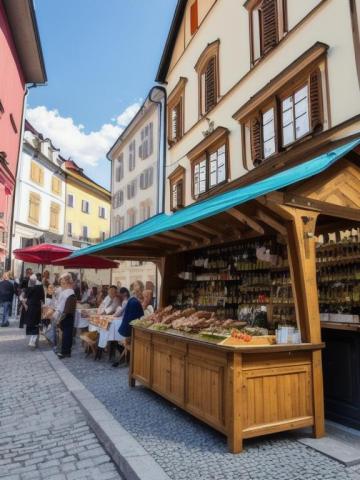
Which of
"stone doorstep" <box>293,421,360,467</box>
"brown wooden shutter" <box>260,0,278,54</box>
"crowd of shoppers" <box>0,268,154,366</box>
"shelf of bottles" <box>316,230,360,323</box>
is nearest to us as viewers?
"stone doorstep" <box>293,421,360,467</box>

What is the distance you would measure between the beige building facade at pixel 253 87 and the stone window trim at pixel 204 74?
0.09 ft

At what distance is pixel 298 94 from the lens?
862 centimetres

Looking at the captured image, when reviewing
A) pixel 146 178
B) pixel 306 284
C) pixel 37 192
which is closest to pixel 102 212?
pixel 37 192

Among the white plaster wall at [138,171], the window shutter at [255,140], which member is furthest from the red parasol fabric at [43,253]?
the white plaster wall at [138,171]

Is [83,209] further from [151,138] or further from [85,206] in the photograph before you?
[151,138]

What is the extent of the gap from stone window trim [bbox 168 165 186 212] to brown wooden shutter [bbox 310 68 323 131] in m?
6.41

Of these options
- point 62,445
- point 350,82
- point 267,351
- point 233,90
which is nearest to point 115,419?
point 62,445

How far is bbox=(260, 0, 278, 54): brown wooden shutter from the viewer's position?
952 cm

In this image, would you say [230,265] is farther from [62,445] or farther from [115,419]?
[62,445]

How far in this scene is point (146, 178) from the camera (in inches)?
924

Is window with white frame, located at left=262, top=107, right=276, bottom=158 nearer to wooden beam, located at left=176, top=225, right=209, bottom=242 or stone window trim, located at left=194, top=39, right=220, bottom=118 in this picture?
stone window trim, located at left=194, top=39, right=220, bottom=118

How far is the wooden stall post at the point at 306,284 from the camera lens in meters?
4.70

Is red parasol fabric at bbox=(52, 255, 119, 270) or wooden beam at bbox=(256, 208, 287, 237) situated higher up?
red parasol fabric at bbox=(52, 255, 119, 270)

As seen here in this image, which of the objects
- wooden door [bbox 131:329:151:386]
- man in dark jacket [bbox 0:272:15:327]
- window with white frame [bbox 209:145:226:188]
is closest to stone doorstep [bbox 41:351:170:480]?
wooden door [bbox 131:329:151:386]
